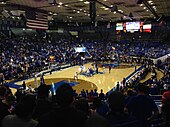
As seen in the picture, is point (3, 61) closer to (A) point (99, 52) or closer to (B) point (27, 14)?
(B) point (27, 14)

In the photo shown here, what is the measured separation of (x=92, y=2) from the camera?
42.2 ft

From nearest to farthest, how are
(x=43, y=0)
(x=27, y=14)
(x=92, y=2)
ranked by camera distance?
1. (x=92, y=2)
2. (x=27, y=14)
3. (x=43, y=0)

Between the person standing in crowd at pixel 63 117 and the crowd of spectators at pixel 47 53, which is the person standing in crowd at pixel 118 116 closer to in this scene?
the person standing in crowd at pixel 63 117

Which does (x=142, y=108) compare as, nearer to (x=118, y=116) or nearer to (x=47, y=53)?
(x=118, y=116)

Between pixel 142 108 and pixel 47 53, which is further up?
pixel 142 108

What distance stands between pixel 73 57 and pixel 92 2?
22967mm

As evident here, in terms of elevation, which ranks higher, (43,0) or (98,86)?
(43,0)

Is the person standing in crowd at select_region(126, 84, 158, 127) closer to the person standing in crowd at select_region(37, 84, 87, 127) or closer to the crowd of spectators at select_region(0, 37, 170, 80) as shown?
the person standing in crowd at select_region(37, 84, 87, 127)

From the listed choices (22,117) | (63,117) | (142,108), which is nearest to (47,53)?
(142,108)

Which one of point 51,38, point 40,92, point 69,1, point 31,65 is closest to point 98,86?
point 69,1

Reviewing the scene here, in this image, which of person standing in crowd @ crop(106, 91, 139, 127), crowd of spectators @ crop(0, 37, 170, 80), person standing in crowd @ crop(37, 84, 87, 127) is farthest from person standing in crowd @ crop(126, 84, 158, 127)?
crowd of spectators @ crop(0, 37, 170, 80)

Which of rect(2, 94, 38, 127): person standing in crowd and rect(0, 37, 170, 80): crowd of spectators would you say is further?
rect(0, 37, 170, 80): crowd of spectators

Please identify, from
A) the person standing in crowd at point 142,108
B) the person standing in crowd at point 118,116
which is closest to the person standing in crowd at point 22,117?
the person standing in crowd at point 118,116

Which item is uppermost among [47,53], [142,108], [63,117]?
[63,117]
